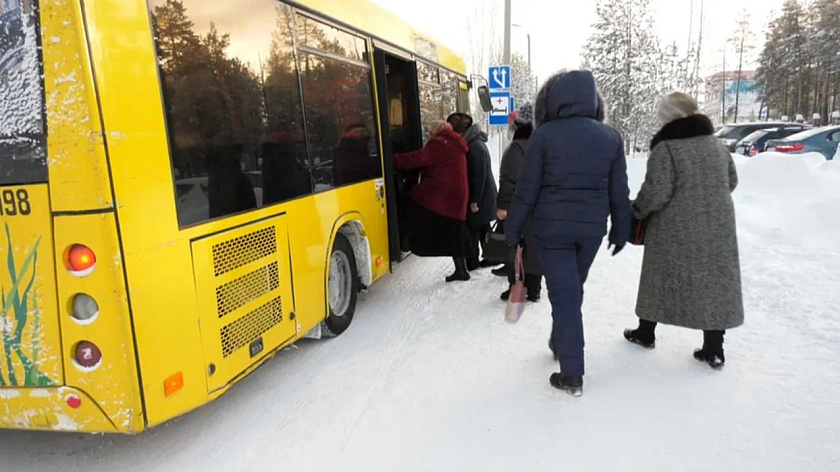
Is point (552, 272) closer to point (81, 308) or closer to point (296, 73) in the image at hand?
point (296, 73)

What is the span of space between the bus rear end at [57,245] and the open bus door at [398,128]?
3.29 m

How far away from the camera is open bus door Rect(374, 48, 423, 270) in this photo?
5.40 meters

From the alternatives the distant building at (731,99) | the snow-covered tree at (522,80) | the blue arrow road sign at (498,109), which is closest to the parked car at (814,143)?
the blue arrow road sign at (498,109)

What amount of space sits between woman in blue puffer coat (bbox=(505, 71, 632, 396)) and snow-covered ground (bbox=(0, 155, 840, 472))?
513 millimetres

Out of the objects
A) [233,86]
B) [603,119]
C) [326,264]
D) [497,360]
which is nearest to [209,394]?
[326,264]

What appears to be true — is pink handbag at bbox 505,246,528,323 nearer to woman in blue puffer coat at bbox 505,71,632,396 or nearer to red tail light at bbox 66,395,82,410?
woman in blue puffer coat at bbox 505,71,632,396

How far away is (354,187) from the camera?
482 cm

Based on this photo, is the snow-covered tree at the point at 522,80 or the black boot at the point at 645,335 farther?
the snow-covered tree at the point at 522,80

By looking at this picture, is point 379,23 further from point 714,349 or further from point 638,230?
point 714,349

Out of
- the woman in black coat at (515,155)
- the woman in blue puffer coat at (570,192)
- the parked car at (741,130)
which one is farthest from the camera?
the parked car at (741,130)

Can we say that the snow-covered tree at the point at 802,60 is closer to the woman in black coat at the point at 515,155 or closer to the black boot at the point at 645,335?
the woman in black coat at the point at 515,155

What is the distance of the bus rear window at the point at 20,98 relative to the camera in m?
2.30

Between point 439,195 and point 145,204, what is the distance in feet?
11.8

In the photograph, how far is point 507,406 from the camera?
337 cm
